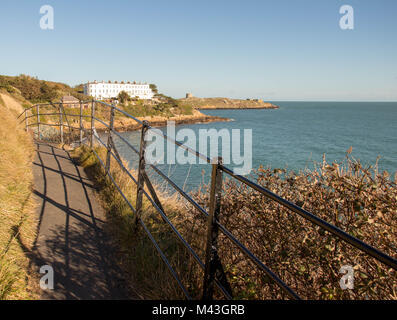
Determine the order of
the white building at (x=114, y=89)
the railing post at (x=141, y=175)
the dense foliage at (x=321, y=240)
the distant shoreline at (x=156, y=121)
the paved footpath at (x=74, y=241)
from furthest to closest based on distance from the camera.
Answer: the white building at (x=114, y=89), the distant shoreline at (x=156, y=121), the railing post at (x=141, y=175), the paved footpath at (x=74, y=241), the dense foliage at (x=321, y=240)

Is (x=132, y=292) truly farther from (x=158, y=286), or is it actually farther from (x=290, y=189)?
(x=290, y=189)

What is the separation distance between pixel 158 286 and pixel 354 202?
1.92 meters

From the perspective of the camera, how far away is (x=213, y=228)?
80.0 inches

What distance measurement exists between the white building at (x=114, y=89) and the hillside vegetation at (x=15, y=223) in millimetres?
95916

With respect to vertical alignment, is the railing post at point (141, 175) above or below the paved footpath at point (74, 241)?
above

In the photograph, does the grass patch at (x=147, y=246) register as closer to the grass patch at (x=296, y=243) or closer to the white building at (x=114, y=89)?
the grass patch at (x=296, y=243)

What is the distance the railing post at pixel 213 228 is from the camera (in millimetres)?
1968

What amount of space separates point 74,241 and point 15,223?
715 mm

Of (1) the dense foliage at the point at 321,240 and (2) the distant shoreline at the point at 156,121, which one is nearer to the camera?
(1) the dense foliage at the point at 321,240

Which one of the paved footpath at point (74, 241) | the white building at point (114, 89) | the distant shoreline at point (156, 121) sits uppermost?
the white building at point (114, 89)

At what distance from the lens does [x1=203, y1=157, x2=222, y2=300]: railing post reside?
1968mm

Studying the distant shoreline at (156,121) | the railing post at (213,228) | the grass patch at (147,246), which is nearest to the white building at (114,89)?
the distant shoreline at (156,121)

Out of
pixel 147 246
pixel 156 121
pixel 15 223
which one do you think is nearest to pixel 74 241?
pixel 15 223
